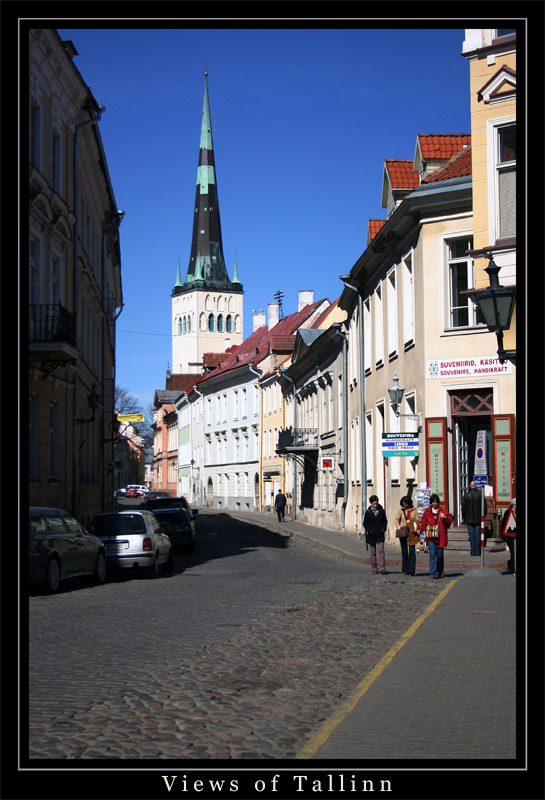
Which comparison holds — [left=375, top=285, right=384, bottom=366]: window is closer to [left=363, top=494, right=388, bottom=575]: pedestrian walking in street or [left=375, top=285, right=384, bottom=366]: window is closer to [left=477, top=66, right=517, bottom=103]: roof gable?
[left=363, top=494, right=388, bottom=575]: pedestrian walking in street

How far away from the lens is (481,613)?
13289mm

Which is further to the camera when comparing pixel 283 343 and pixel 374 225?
pixel 283 343

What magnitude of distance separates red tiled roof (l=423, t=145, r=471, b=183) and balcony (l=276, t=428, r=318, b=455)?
2312cm

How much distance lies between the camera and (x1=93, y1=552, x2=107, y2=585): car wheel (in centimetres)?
1972

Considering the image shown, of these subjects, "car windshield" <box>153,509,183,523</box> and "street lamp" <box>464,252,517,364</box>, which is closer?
"street lamp" <box>464,252,517,364</box>

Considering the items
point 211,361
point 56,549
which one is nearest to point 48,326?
point 56,549

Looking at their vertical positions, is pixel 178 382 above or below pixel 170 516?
above

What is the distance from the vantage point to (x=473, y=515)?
22609 millimetres

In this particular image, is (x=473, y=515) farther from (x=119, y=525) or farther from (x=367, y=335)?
(x=367, y=335)

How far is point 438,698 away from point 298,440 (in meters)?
43.4

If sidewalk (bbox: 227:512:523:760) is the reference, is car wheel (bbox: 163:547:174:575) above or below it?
below

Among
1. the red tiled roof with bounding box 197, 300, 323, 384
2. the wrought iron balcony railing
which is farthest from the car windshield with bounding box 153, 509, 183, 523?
the red tiled roof with bounding box 197, 300, 323, 384

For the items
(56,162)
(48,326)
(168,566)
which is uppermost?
(56,162)

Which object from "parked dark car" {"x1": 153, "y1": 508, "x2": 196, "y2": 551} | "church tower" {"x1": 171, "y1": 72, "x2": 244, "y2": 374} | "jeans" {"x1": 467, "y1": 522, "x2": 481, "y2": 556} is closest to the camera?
"jeans" {"x1": 467, "y1": 522, "x2": 481, "y2": 556}
